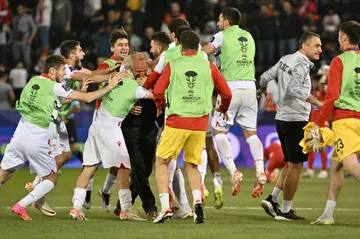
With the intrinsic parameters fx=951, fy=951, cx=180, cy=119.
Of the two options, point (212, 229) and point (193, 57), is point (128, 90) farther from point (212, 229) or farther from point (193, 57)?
point (212, 229)

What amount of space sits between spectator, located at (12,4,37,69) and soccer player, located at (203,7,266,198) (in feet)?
47.4

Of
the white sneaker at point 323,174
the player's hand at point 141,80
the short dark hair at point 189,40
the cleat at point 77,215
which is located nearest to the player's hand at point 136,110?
the player's hand at point 141,80

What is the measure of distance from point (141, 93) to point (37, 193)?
72.8 inches

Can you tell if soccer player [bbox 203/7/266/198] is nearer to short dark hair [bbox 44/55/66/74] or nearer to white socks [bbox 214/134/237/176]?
white socks [bbox 214/134/237/176]

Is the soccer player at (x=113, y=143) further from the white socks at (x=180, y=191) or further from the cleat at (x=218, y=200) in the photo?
the cleat at (x=218, y=200)

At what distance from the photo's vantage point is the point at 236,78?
13.4m

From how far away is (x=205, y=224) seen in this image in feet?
37.9

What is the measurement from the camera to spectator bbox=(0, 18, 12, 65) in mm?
27188

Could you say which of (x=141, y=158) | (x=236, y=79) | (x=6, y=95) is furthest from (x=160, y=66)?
(x=6, y=95)

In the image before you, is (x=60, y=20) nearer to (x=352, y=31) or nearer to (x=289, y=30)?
(x=289, y=30)

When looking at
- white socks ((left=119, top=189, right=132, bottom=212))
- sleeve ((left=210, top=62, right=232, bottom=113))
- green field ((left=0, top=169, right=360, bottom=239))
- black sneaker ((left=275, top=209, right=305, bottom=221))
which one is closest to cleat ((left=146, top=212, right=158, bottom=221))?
white socks ((left=119, top=189, right=132, bottom=212))

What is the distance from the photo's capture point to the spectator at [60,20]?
2739 cm

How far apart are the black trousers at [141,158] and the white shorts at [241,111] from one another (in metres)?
1.27

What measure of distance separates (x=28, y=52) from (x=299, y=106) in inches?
617
